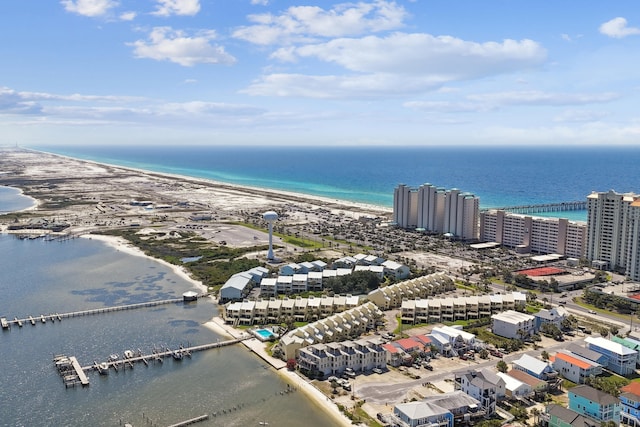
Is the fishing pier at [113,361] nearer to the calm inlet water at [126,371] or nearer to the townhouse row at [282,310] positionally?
the calm inlet water at [126,371]

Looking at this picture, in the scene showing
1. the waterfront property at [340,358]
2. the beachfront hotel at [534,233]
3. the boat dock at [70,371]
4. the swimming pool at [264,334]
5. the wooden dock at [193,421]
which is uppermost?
the beachfront hotel at [534,233]

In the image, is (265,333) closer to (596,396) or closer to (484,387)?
(484,387)

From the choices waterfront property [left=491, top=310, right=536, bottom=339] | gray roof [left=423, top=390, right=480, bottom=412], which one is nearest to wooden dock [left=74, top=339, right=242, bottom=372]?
gray roof [left=423, top=390, right=480, bottom=412]

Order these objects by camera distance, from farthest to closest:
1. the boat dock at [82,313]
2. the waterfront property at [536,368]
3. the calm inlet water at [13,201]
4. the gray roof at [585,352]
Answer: the calm inlet water at [13,201], the boat dock at [82,313], the gray roof at [585,352], the waterfront property at [536,368]

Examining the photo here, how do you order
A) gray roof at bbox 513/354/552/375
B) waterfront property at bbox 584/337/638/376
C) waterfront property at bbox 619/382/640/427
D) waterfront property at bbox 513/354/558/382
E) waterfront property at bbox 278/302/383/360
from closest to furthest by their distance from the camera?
waterfront property at bbox 619/382/640/427, waterfront property at bbox 513/354/558/382, gray roof at bbox 513/354/552/375, waterfront property at bbox 584/337/638/376, waterfront property at bbox 278/302/383/360

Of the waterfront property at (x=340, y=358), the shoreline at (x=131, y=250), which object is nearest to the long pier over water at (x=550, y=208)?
the shoreline at (x=131, y=250)

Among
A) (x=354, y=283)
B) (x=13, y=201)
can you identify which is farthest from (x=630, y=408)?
(x=13, y=201)

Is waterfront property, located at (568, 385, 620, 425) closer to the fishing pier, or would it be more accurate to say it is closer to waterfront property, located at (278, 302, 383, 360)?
waterfront property, located at (278, 302, 383, 360)
